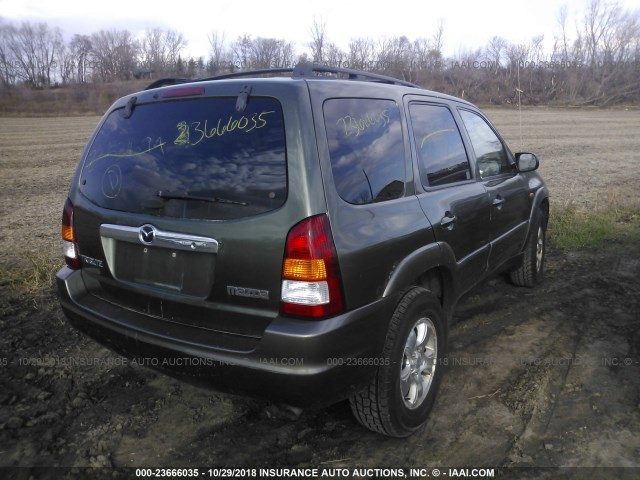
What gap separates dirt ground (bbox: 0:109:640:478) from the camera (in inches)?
102

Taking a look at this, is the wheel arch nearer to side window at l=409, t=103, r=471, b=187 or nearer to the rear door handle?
the rear door handle

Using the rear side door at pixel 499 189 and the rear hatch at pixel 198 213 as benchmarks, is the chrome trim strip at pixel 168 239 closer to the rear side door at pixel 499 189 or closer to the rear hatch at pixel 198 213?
the rear hatch at pixel 198 213

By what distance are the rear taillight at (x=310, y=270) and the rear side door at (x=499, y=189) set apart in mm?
1998

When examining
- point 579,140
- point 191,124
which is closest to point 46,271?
point 191,124

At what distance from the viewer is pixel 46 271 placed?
16.3 ft

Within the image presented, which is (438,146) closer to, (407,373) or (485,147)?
(485,147)

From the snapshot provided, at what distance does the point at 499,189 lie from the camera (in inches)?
155

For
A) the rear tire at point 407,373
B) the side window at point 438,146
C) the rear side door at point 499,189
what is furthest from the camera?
the rear side door at point 499,189

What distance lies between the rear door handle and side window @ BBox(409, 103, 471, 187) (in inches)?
8.0

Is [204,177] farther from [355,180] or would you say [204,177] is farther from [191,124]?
[355,180]

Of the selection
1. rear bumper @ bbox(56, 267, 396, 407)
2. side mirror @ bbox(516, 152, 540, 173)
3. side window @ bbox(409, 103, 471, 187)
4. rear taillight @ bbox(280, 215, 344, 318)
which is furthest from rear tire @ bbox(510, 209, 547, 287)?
rear taillight @ bbox(280, 215, 344, 318)

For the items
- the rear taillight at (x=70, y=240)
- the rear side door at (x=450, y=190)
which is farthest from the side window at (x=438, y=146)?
the rear taillight at (x=70, y=240)

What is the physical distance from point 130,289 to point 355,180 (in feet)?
4.19

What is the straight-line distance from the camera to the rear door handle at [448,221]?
2984mm
